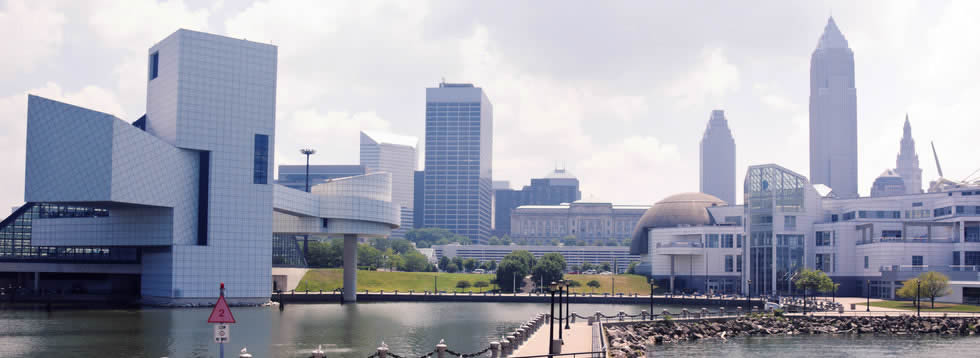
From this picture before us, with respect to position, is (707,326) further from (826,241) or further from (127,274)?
(127,274)

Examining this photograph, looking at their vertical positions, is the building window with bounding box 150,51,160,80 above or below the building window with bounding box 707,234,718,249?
above

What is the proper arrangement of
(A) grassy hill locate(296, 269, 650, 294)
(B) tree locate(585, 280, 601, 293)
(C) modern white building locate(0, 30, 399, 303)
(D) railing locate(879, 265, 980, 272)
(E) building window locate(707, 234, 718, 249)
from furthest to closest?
(B) tree locate(585, 280, 601, 293), (E) building window locate(707, 234, 718, 249), (A) grassy hill locate(296, 269, 650, 294), (D) railing locate(879, 265, 980, 272), (C) modern white building locate(0, 30, 399, 303)

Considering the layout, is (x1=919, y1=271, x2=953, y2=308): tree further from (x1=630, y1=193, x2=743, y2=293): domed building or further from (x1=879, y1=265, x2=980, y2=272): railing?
(x1=630, y1=193, x2=743, y2=293): domed building

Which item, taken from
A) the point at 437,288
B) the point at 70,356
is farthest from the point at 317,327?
the point at 437,288

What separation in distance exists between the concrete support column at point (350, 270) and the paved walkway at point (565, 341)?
58540 mm

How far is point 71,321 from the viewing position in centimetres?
7981

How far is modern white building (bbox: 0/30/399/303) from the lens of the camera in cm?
9456

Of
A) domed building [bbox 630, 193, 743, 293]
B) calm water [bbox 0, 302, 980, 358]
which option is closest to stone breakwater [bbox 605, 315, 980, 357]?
calm water [bbox 0, 302, 980, 358]

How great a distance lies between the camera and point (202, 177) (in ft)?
348

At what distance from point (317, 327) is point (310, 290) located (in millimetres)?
59505

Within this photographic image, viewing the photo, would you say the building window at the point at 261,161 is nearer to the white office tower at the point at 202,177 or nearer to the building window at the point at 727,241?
the white office tower at the point at 202,177

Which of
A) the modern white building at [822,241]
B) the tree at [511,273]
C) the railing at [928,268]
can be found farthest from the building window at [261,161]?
the railing at [928,268]

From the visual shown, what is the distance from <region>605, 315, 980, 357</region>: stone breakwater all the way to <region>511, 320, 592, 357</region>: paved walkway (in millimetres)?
8940

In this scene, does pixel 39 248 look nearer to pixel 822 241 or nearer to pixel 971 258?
pixel 822 241
